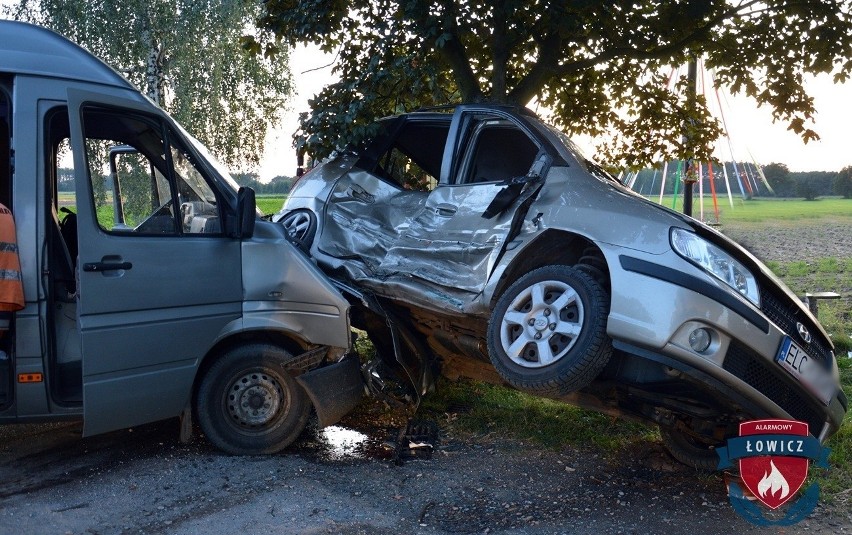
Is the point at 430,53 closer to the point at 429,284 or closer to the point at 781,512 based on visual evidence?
the point at 429,284

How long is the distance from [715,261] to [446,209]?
6.06 ft

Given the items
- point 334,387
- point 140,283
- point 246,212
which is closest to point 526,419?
point 334,387

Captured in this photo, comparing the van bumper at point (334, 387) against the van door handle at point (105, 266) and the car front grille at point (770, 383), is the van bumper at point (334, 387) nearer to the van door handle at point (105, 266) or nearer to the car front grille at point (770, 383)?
the van door handle at point (105, 266)

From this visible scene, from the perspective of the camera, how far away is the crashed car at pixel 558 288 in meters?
4.06

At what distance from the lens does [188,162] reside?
5.05 metres

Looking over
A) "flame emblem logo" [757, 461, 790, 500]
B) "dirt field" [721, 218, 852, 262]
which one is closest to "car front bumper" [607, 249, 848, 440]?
"flame emblem logo" [757, 461, 790, 500]

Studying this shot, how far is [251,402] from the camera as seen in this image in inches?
203

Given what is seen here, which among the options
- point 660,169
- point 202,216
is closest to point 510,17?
point 202,216

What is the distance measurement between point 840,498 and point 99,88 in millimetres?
4848

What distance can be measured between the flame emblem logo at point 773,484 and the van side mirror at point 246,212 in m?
3.35

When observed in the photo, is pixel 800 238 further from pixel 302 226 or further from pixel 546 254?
pixel 546 254

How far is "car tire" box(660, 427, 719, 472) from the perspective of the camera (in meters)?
4.93

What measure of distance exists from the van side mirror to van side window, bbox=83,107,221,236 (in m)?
0.17

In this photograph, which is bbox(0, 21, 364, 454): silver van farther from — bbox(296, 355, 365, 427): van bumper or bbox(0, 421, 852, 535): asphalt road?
bbox(0, 421, 852, 535): asphalt road
